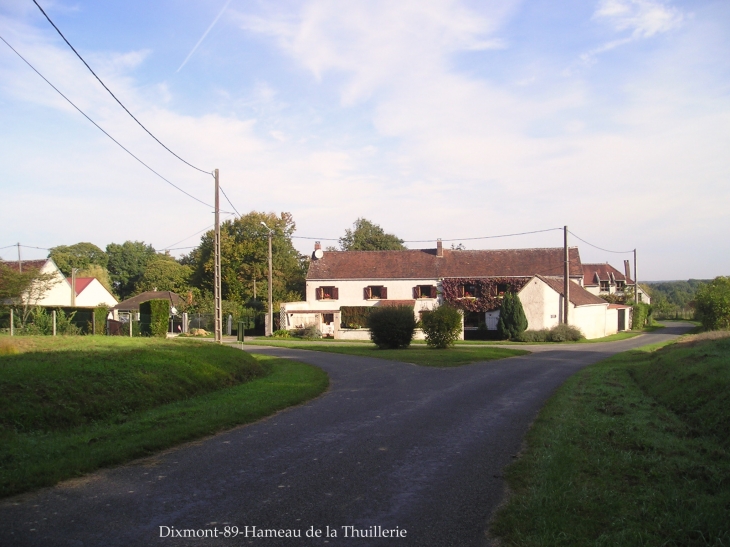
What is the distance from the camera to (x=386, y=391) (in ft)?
46.9

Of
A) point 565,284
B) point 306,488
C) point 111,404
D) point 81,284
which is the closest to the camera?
point 306,488

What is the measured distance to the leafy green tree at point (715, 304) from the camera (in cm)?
3991

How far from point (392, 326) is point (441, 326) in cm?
236

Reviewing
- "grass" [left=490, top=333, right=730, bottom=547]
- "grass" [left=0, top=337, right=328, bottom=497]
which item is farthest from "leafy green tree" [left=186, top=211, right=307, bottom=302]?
"grass" [left=490, top=333, right=730, bottom=547]

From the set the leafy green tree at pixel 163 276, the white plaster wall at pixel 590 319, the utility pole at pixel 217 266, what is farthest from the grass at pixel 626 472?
the leafy green tree at pixel 163 276

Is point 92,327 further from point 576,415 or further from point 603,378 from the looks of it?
point 576,415

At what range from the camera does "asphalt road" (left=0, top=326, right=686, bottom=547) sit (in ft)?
16.7

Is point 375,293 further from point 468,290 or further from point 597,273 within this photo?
point 597,273

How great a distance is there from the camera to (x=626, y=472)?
22.5 ft

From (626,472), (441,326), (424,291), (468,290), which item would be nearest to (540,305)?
(468,290)

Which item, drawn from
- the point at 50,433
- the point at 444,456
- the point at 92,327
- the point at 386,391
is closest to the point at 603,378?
the point at 386,391

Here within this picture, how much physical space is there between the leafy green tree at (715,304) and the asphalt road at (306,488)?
117ft

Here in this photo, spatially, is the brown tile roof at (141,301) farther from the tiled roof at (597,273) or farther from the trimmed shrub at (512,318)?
the tiled roof at (597,273)

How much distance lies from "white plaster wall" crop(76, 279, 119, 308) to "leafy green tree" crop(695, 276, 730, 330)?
5464 centimetres
